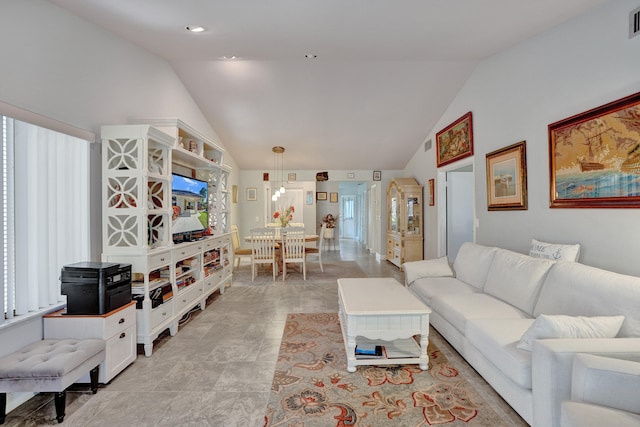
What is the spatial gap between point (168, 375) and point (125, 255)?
1.07 m

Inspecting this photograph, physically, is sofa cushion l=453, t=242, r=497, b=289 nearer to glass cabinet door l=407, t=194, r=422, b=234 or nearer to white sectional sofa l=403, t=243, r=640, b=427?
white sectional sofa l=403, t=243, r=640, b=427

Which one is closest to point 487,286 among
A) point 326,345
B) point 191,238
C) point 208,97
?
point 326,345

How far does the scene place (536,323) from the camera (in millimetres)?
1701

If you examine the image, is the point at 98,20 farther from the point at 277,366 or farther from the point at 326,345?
the point at 326,345

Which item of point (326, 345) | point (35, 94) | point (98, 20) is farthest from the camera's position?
point (326, 345)

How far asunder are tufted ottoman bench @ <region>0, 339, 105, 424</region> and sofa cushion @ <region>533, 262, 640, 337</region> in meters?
3.18

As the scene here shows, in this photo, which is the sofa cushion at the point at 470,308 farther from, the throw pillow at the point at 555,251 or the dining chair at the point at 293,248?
the dining chair at the point at 293,248

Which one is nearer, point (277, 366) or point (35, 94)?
point (35, 94)

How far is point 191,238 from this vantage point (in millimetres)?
3619

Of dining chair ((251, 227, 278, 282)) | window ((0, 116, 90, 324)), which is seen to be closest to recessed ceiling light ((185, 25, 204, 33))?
window ((0, 116, 90, 324))

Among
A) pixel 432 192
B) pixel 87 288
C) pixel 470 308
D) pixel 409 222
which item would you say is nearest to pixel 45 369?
pixel 87 288

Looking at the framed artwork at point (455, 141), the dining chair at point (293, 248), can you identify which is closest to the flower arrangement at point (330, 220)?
the dining chair at point (293, 248)

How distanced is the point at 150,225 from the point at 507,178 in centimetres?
393

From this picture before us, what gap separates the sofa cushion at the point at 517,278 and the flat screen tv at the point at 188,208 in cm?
332
